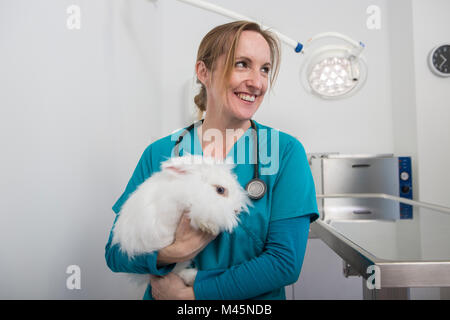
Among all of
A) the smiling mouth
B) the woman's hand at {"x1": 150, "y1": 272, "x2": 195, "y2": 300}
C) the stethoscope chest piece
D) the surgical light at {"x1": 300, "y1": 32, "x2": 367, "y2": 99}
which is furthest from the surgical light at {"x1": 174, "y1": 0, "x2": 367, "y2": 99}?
the woman's hand at {"x1": 150, "y1": 272, "x2": 195, "y2": 300}

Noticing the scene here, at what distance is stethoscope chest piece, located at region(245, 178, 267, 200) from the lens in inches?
30.7

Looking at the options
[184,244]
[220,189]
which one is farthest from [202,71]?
[184,244]

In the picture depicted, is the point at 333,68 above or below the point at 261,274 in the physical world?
above

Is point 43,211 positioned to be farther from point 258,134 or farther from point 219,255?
point 258,134

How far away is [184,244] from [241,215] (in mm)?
180

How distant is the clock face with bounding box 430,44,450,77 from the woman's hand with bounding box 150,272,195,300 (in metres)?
2.49

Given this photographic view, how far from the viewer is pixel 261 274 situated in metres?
0.71

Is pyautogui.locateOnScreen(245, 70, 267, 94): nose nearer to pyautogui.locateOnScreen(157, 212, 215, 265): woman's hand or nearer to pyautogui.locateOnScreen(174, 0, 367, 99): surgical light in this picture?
pyautogui.locateOnScreen(157, 212, 215, 265): woman's hand

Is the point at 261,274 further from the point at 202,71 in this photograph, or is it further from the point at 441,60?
the point at 441,60

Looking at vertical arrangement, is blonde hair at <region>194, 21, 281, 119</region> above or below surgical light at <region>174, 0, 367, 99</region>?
below

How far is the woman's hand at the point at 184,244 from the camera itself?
70cm

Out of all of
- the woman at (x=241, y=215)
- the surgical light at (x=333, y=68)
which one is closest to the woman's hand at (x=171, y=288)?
the woman at (x=241, y=215)

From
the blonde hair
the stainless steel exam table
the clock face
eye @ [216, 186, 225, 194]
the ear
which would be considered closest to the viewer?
the stainless steel exam table

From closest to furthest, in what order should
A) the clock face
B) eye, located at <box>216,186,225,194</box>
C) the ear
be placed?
eye, located at <box>216,186,225,194</box>, the ear, the clock face
